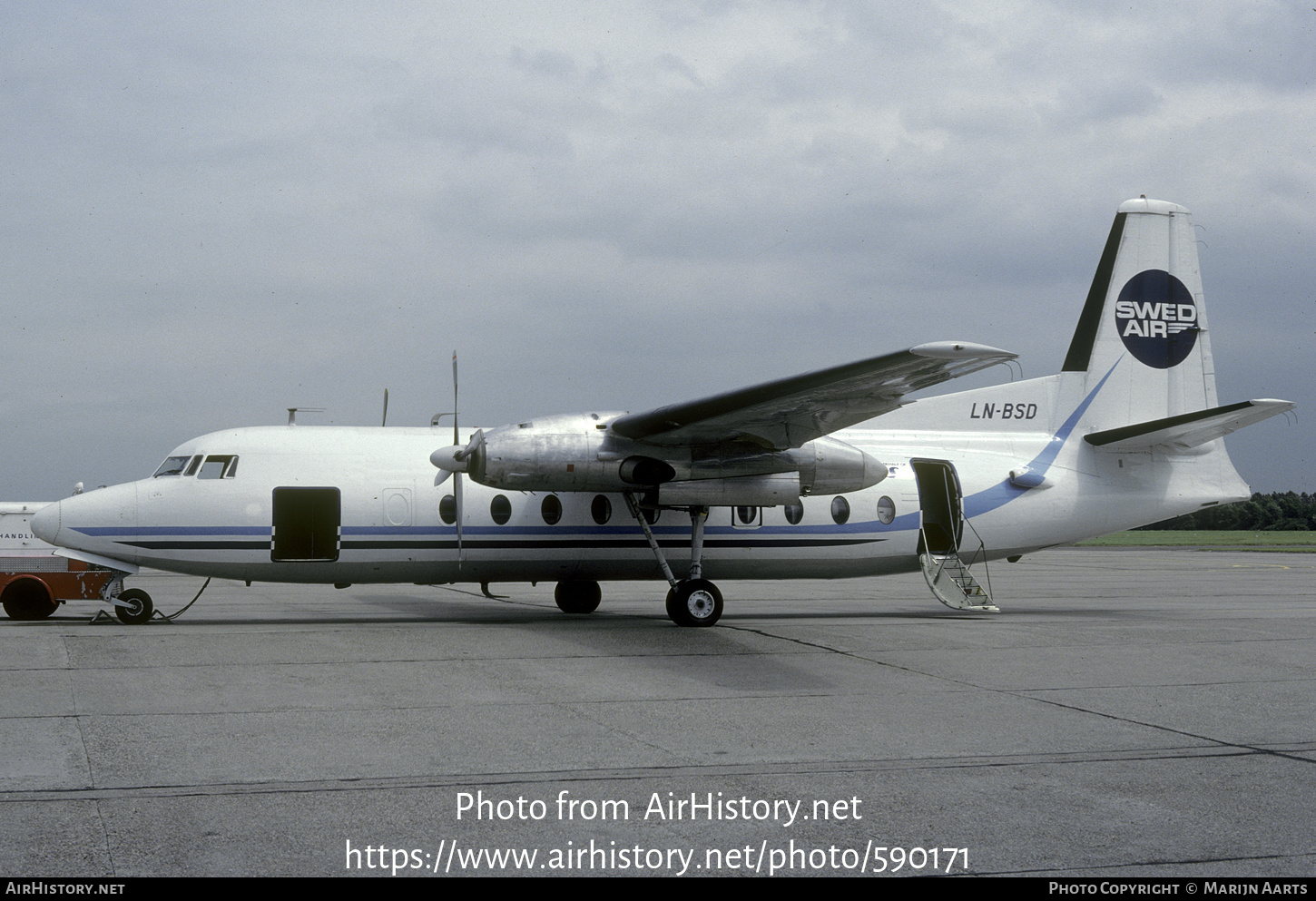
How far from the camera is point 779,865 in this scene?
534 centimetres

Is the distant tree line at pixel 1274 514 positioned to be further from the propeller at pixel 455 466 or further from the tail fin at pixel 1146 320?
the propeller at pixel 455 466

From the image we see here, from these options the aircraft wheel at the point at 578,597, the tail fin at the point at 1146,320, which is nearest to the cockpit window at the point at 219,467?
the aircraft wheel at the point at 578,597

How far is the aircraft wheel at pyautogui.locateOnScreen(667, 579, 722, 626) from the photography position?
15.6 m

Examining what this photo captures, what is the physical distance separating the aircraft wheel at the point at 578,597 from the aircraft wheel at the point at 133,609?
6159 mm

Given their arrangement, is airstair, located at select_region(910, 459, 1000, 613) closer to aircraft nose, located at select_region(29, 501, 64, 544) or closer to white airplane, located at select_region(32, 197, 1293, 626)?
white airplane, located at select_region(32, 197, 1293, 626)

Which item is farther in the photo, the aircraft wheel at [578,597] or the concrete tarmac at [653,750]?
the aircraft wheel at [578,597]

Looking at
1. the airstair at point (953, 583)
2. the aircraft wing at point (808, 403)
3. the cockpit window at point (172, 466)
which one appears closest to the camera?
the aircraft wing at point (808, 403)

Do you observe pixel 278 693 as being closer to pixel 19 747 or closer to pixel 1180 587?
pixel 19 747

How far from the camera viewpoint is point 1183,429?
59.5 feet

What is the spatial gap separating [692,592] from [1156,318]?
34.1ft

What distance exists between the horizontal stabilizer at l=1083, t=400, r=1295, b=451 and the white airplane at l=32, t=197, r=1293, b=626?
0.16 ft

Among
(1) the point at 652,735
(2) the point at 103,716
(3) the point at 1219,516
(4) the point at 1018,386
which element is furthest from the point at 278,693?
(3) the point at 1219,516

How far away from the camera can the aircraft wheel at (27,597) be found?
54.2ft

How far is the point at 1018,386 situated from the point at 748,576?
246 inches
